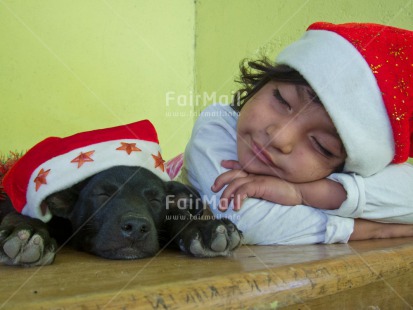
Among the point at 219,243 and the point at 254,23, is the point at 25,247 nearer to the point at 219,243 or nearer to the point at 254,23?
the point at 219,243

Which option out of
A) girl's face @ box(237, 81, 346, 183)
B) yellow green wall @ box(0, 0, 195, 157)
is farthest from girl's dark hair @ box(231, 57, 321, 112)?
yellow green wall @ box(0, 0, 195, 157)

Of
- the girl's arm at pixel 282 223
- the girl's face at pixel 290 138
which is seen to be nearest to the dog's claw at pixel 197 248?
the girl's arm at pixel 282 223

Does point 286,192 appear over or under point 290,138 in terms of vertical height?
under

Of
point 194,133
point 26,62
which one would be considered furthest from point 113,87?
point 194,133

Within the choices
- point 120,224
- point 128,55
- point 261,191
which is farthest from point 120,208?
point 128,55

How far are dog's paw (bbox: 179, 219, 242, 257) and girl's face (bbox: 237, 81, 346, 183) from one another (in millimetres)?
238

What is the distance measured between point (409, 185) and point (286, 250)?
0.41m

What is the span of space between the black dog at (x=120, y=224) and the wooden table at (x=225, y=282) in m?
0.04

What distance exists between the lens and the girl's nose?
99 cm

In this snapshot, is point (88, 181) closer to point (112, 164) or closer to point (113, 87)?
point (112, 164)

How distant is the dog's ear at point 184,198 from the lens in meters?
1.13

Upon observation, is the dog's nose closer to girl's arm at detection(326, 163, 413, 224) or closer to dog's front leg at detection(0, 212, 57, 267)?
dog's front leg at detection(0, 212, 57, 267)

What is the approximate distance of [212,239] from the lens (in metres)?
0.79

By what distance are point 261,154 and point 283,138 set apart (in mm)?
77
